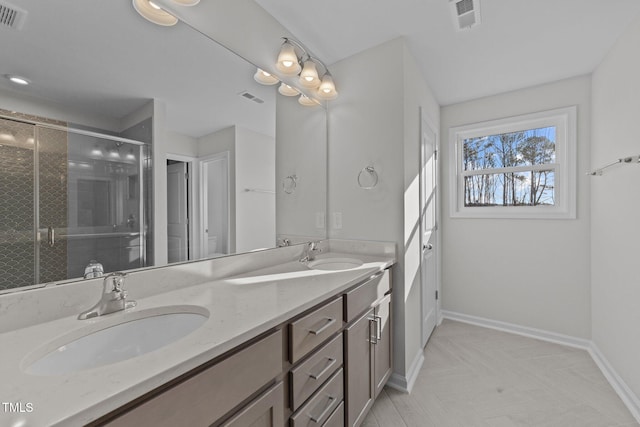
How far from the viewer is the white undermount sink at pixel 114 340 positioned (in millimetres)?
685

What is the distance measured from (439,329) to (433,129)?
6.55 feet

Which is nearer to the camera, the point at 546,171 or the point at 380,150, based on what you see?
the point at 380,150

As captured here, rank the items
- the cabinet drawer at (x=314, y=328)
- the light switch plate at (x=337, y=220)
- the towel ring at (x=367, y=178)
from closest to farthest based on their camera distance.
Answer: the cabinet drawer at (x=314, y=328)
the towel ring at (x=367, y=178)
the light switch plate at (x=337, y=220)

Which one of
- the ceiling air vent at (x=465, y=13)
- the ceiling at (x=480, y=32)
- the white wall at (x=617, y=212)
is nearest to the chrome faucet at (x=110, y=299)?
the ceiling at (x=480, y=32)

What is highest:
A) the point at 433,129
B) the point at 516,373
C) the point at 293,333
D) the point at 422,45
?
the point at 422,45

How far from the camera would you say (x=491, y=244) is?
9.14 ft

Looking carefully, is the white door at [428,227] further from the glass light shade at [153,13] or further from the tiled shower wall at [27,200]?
A: the tiled shower wall at [27,200]

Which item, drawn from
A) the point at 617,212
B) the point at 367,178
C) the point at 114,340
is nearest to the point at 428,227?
the point at 367,178

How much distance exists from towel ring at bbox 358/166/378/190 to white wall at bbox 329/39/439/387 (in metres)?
0.03

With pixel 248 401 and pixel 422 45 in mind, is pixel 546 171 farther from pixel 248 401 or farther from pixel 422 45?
pixel 248 401

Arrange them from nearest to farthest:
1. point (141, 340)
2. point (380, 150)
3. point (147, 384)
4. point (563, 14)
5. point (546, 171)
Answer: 1. point (147, 384)
2. point (141, 340)
3. point (563, 14)
4. point (380, 150)
5. point (546, 171)

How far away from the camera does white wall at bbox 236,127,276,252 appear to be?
1526mm

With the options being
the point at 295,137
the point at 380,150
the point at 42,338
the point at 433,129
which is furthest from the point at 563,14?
the point at 42,338

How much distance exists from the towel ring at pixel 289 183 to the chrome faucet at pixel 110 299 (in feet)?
3.62
